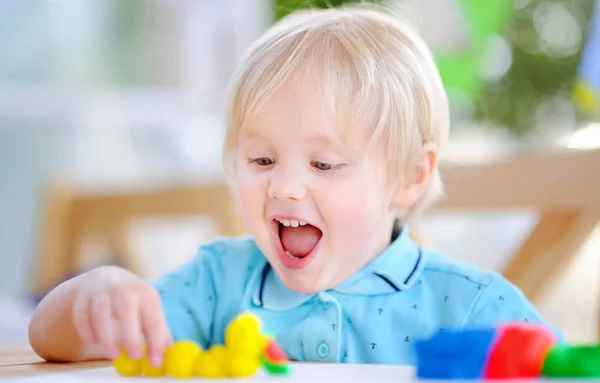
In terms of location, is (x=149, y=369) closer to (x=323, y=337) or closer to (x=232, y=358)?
(x=232, y=358)

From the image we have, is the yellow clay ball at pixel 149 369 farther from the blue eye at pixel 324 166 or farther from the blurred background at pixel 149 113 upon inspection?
the blurred background at pixel 149 113

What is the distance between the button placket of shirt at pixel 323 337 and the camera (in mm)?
842

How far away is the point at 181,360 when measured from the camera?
1.99 feet

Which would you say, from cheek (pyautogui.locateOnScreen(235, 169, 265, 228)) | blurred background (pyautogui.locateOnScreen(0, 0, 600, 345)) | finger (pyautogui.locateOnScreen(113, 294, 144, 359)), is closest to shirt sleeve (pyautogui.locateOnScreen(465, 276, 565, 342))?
cheek (pyautogui.locateOnScreen(235, 169, 265, 228))

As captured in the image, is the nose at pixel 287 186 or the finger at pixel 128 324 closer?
the finger at pixel 128 324

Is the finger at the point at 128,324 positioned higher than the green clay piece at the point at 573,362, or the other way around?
the green clay piece at the point at 573,362

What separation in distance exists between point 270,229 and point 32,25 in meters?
2.12

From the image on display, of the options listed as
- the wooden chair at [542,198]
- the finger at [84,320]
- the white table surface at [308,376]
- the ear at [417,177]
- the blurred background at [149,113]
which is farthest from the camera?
the blurred background at [149,113]

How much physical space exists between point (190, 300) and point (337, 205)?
221mm

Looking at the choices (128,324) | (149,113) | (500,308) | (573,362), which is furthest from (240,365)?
(149,113)

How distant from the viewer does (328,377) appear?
22.4 inches

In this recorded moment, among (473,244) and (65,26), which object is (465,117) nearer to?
(473,244)

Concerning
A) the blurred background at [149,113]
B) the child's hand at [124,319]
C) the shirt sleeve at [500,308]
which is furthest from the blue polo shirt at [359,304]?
the blurred background at [149,113]

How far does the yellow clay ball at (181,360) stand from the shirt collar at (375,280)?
275mm
